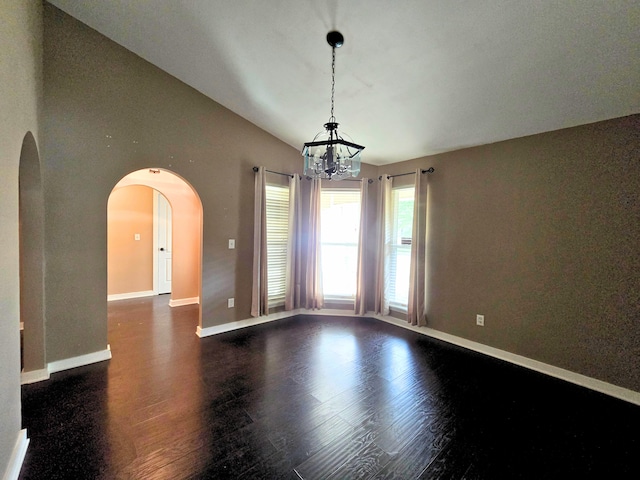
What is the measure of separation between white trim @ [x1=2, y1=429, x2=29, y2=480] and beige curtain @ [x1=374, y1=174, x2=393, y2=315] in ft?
12.2

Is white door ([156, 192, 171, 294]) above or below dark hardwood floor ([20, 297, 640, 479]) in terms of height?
above

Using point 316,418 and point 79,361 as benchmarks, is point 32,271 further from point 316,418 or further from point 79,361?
point 316,418

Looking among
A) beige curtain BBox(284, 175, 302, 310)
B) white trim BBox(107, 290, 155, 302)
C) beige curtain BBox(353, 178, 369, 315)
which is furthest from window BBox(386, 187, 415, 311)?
white trim BBox(107, 290, 155, 302)

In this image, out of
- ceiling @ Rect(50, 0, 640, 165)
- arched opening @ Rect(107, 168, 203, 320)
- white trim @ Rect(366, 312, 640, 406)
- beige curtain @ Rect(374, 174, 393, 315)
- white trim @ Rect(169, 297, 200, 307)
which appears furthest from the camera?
white trim @ Rect(169, 297, 200, 307)

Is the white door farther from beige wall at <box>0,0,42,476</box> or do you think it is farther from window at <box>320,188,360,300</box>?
beige wall at <box>0,0,42,476</box>

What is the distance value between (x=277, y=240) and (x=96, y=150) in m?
2.31

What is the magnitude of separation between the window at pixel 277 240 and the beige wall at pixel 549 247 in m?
2.19

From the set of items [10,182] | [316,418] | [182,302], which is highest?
[10,182]

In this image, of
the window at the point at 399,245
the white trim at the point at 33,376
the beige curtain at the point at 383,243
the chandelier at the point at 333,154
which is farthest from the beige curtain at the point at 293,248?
the white trim at the point at 33,376

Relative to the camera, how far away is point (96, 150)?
2.65 metres

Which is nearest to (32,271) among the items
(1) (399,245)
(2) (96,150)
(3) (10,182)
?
(2) (96,150)

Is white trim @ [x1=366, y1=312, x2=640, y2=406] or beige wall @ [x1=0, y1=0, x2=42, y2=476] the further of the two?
white trim @ [x1=366, y1=312, x2=640, y2=406]

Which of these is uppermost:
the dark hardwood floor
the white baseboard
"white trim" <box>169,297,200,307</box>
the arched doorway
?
the arched doorway

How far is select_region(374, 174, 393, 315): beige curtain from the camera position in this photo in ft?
13.3
